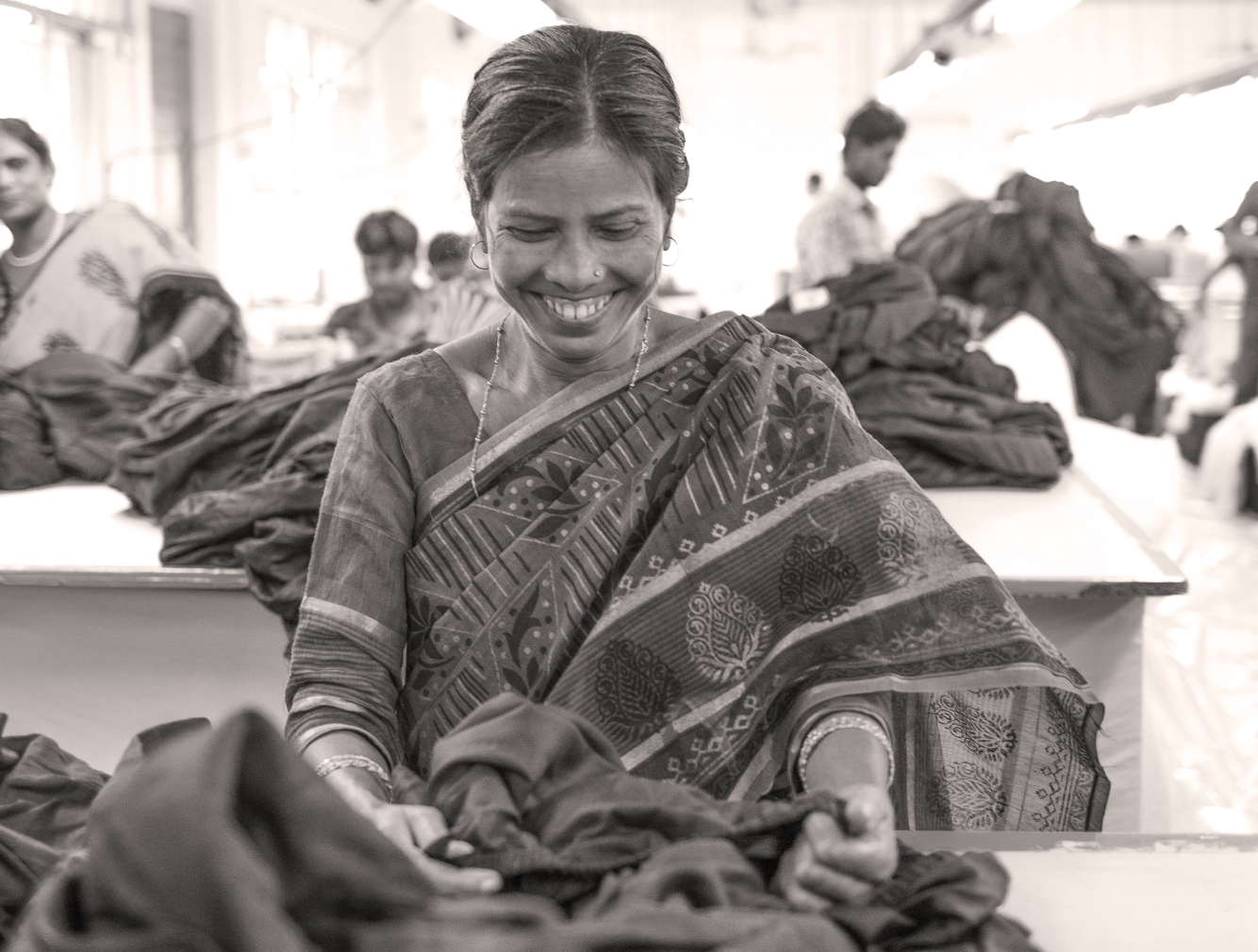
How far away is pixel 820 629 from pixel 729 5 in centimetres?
1597

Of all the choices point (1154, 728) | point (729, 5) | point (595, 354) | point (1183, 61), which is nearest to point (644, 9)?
point (729, 5)

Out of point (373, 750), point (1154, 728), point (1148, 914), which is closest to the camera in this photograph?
point (1148, 914)

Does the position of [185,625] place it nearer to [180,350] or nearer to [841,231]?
[180,350]

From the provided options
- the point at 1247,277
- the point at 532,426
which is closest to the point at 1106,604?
the point at 532,426

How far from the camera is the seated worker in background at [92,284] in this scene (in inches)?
150

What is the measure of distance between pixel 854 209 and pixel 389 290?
7.03 ft

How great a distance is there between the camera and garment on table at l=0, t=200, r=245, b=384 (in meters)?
3.85

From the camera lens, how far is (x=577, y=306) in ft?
4.71

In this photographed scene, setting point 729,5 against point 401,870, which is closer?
point 401,870

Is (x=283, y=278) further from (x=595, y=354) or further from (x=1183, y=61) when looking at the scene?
(x=1183, y=61)

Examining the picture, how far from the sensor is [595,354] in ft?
4.99

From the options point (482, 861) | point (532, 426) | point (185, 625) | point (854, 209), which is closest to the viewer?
point (482, 861)

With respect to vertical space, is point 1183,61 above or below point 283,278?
above

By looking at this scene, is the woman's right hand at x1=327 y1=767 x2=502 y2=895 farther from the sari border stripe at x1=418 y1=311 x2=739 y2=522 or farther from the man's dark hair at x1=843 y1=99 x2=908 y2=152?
the man's dark hair at x1=843 y1=99 x2=908 y2=152
